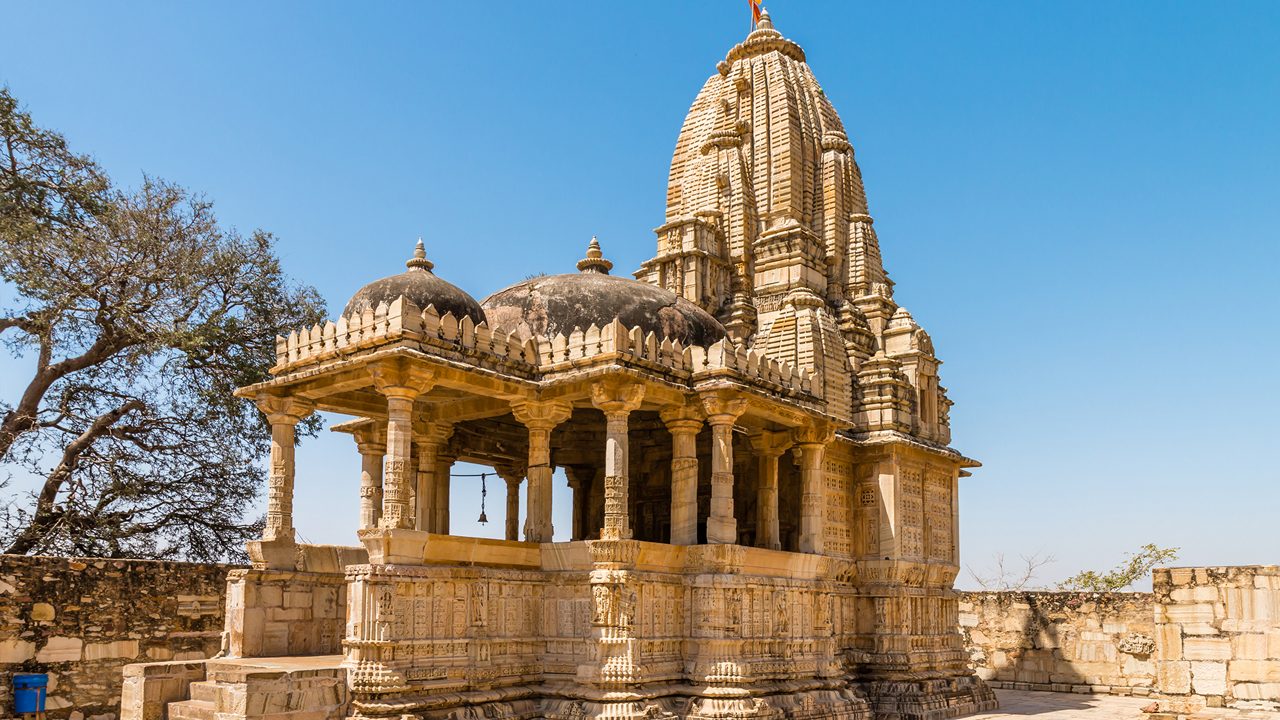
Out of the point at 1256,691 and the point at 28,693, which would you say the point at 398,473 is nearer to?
the point at 28,693

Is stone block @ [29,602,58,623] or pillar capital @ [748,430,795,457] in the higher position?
pillar capital @ [748,430,795,457]

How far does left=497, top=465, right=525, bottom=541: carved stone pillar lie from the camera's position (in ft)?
61.3

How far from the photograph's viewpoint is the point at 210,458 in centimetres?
2075

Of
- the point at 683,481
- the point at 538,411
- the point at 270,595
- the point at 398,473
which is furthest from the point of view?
the point at 683,481

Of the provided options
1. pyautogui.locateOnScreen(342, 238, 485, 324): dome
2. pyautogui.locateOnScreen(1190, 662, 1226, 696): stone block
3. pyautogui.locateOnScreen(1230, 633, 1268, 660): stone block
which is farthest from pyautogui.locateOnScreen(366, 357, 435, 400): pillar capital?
pyautogui.locateOnScreen(1230, 633, 1268, 660): stone block

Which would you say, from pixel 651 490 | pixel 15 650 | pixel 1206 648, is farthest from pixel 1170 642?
pixel 15 650

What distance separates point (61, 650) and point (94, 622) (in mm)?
482

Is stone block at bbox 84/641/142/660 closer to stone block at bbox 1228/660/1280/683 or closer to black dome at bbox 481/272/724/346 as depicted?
black dome at bbox 481/272/724/346

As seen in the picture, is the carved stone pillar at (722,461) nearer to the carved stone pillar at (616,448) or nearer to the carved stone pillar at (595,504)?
the carved stone pillar at (616,448)

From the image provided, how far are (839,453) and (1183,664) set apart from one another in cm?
679

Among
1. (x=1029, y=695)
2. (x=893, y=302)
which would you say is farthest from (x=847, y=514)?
(x=1029, y=695)

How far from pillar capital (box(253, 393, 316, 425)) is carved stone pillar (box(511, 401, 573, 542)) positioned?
2.68 meters

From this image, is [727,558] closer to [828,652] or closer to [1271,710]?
[828,652]

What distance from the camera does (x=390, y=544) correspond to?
11.9 meters
